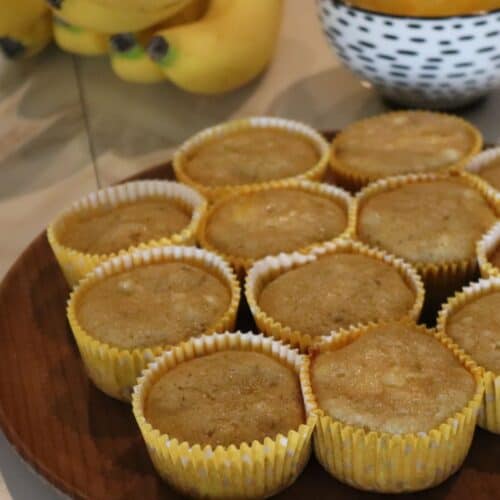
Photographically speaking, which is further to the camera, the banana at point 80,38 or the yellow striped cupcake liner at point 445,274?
the banana at point 80,38

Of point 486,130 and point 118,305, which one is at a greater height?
point 118,305

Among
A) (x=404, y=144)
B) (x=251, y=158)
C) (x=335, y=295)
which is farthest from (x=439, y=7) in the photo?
(x=335, y=295)

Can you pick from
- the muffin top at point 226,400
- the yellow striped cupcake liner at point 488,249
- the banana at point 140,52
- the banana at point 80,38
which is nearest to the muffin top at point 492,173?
the yellow striped cupcake liner at point 488,249

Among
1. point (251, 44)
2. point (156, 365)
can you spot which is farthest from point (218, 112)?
point (156, 365)

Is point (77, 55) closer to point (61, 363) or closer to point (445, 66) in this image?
point (445, 66)

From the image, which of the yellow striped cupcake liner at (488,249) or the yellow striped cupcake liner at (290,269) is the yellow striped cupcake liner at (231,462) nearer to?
the yellow striped cupcake liner at (290,269)

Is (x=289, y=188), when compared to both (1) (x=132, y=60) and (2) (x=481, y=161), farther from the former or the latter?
(1) (x=132, y=60)

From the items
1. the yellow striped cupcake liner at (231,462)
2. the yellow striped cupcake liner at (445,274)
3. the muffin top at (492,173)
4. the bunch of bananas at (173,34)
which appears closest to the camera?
the yellow striped cupcake liner at (231,462)
